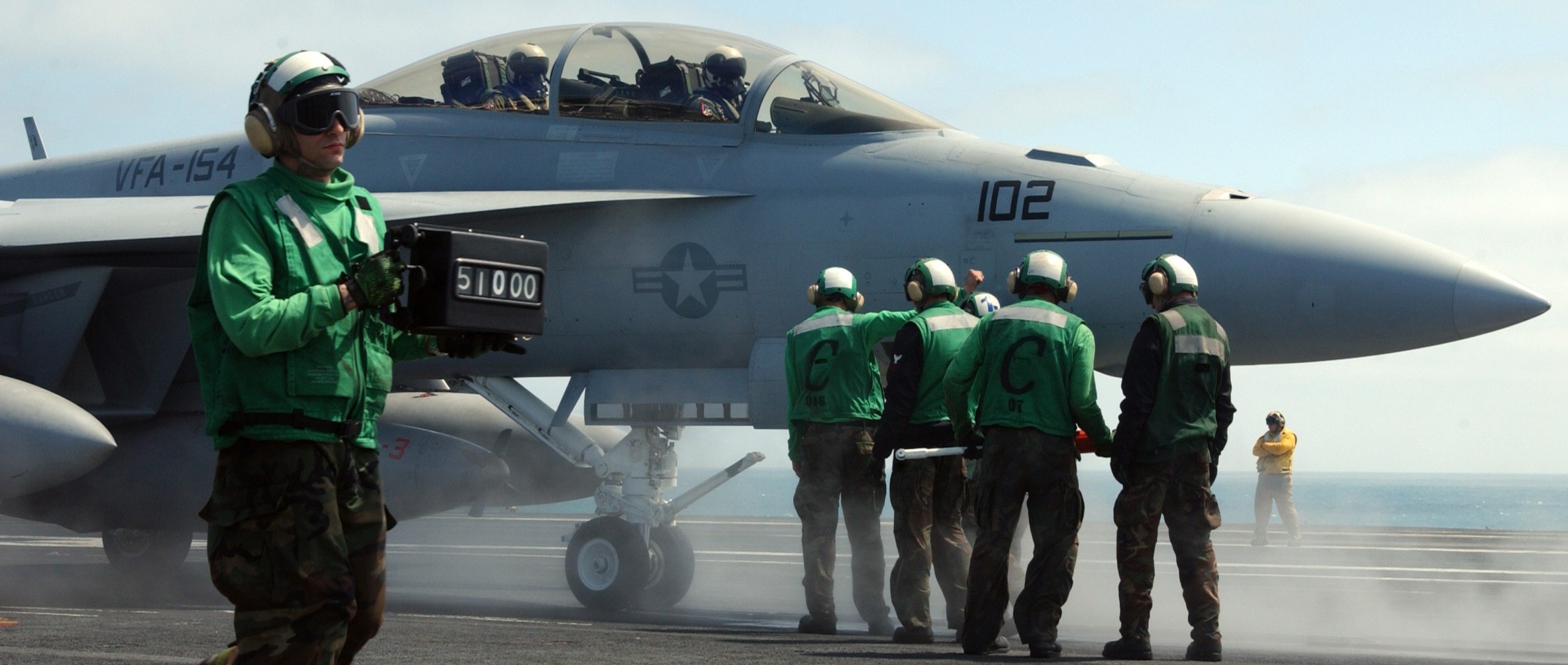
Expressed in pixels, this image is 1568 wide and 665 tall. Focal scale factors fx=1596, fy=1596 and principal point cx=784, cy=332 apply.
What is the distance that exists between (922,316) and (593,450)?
313 cm

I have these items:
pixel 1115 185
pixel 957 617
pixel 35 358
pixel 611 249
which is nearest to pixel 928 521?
pixel 957 617

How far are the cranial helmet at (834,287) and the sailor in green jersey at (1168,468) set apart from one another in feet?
6.42

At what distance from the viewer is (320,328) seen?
→ 3.47 meters

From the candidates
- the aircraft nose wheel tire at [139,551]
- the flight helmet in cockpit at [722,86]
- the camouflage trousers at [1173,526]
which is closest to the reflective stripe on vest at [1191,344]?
the camouflage trousers at [1173,526]

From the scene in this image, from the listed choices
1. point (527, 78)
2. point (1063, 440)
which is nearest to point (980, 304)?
point (1063, 440)

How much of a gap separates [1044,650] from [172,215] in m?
5.93

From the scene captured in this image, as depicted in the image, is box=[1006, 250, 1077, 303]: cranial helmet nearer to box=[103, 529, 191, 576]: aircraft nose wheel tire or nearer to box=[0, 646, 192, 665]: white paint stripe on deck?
box=[0, 646, 192, 665]: white paint stripe on deck

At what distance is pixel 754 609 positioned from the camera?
445 inches

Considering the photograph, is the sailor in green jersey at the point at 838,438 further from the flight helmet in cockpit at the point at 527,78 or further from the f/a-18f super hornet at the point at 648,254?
the flight helmet in cockpit at the point at 527,78

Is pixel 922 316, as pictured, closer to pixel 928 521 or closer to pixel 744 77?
pixel 928 521

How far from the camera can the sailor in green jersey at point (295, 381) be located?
11.4 ft

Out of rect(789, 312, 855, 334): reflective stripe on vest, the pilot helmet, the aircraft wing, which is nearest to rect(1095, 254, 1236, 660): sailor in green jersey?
rect(789, 312, 855, 334): reflective stripe on vest

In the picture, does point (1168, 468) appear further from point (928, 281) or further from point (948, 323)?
point (928, 281)

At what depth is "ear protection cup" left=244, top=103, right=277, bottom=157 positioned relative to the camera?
371cm
